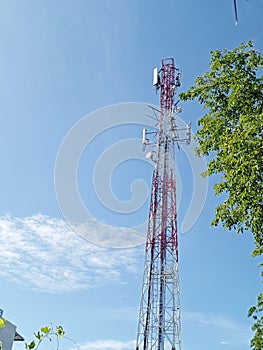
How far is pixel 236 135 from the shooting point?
5387mm

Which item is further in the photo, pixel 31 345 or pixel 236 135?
pixel 236 135

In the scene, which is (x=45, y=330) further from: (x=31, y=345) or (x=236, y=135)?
(x=236, y=135)

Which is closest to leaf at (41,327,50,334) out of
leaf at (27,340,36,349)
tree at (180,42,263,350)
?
leaf at (27,340,36,349)

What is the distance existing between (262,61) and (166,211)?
25.1 ft

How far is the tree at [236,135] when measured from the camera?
514 cm

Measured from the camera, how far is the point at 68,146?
1013 centimetres

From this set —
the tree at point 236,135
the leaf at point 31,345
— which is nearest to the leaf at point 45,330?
the leaf at point 31,345

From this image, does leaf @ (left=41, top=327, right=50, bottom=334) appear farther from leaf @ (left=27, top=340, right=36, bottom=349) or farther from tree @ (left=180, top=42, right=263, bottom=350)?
tree @ (left=180, top=42, right=263, bottom=350)

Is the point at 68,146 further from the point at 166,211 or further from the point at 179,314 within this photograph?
the point at 179,314

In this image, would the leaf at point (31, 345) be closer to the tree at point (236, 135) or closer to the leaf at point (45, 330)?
the leaf at point (45, 330)

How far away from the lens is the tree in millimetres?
5137

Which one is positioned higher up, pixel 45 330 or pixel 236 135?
pixel 236 135

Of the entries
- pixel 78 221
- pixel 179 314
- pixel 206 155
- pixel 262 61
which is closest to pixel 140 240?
pixel 179 314

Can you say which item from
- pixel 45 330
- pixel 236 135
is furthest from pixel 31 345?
pixel 236 135
